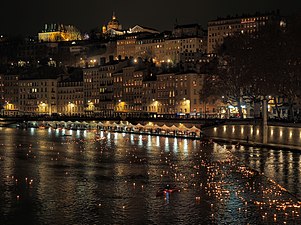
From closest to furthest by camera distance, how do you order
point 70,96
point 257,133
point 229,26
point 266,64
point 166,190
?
point 166,190
point 266,64
point 257,133
point 229,26
point 70,96

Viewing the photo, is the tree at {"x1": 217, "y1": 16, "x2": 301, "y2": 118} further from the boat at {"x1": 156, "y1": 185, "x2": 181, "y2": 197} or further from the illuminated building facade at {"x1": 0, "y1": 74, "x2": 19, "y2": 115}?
the illuminated building facade at {"x1": 0, "y1": 74, "x2": 19, "y2": 115}

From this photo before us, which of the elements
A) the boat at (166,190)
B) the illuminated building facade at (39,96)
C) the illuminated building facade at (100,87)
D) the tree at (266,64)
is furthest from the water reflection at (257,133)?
the illuminated building facade at (39,96)

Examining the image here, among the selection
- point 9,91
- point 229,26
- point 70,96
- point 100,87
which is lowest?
point 70,96

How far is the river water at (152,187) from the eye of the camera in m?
29.0

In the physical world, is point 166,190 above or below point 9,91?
below

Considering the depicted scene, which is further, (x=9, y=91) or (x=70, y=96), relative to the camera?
(x=9, y=91)

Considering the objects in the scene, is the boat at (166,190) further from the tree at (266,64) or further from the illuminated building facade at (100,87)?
the illuminated building facade at (100,87)

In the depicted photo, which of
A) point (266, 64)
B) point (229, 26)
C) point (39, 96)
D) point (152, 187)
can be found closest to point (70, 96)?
point (39, 96)

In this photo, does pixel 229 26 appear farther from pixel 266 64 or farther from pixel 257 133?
pixel 257 133

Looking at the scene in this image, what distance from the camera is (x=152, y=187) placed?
119 ft

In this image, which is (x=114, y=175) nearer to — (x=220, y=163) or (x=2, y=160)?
(x=220, y=163)

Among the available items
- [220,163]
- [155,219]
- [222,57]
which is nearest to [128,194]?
[155,219]

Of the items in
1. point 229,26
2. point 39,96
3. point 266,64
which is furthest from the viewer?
point 39,96

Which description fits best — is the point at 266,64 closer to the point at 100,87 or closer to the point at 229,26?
the point at 100,87
